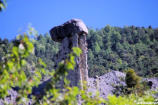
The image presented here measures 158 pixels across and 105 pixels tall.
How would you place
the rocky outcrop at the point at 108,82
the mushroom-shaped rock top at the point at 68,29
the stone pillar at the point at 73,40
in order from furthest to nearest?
the rocky outcrop at the point at 108,82 < the mushroom-shaped rock top at the point at 68,29 < the stone pillar at the point at 73,40

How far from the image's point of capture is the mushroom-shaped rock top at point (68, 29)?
42.3 feet

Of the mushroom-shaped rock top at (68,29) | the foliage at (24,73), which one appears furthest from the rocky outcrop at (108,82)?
the foliage at (24,73)

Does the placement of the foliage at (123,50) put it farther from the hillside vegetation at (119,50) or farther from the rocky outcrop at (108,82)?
the rocky outcrop at (108,82)

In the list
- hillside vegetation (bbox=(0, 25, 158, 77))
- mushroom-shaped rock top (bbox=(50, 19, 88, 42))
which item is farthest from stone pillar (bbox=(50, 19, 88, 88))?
hillside vegetation (bbox=(0, 25, 158, 77))

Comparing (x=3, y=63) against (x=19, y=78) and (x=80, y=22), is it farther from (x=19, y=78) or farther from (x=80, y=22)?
(x=80, y=22)

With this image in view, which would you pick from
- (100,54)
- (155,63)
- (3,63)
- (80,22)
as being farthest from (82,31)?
(100,54)

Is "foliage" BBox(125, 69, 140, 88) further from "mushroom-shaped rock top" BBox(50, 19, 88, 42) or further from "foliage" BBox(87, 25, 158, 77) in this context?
"foliage" BBox(87, 25, 158, 77)

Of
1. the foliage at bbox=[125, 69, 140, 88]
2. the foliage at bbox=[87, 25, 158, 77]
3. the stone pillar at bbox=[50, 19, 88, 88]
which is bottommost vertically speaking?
the foliage at bbox=[125, 69, 140, 88]

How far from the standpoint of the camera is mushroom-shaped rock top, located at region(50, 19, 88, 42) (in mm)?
12906

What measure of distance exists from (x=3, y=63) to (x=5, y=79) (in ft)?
0.73

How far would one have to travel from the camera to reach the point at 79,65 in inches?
514

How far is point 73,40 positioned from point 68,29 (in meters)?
0.62

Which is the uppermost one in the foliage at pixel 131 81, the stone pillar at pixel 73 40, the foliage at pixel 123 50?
the foliage at pixel 123 50

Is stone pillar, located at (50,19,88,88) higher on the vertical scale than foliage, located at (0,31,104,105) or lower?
higher
